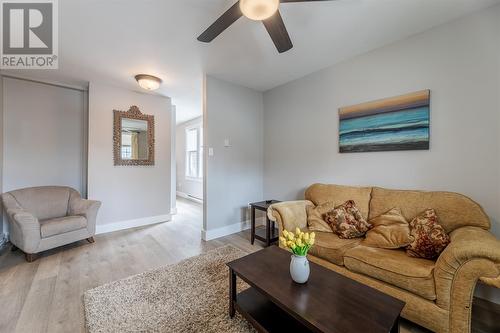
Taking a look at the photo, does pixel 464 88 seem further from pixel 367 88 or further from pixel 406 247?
pixel 406 247

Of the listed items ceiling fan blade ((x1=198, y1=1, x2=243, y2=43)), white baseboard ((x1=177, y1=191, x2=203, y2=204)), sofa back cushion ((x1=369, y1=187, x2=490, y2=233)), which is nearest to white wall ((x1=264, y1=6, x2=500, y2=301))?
sofa back cushion ((x1=369, y1=187, x2=490, y2=233))

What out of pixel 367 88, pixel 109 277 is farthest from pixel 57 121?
pixel 367 88

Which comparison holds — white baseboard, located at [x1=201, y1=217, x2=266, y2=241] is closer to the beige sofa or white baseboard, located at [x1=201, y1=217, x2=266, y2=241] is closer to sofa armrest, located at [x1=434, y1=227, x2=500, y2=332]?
the beige sofa

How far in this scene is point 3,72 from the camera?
9.69 ft

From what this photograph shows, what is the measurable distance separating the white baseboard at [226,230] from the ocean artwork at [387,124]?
201 cm

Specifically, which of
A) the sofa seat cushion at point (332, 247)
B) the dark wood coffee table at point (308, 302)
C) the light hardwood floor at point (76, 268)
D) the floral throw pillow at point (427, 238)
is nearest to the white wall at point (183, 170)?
the light hardwood floor at point (76, 268)

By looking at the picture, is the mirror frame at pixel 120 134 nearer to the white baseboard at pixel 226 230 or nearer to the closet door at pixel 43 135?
the closet door at pixel 43 135

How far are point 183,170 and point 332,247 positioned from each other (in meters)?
5.83

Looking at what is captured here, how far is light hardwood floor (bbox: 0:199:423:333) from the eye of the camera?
160cm

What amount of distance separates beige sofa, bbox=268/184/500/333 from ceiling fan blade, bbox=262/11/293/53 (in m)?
1.64

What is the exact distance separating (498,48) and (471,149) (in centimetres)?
87

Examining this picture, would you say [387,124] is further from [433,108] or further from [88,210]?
[88,210]

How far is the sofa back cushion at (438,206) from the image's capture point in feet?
5.63

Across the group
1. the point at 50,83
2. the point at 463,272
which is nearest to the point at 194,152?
the point at 50,83
